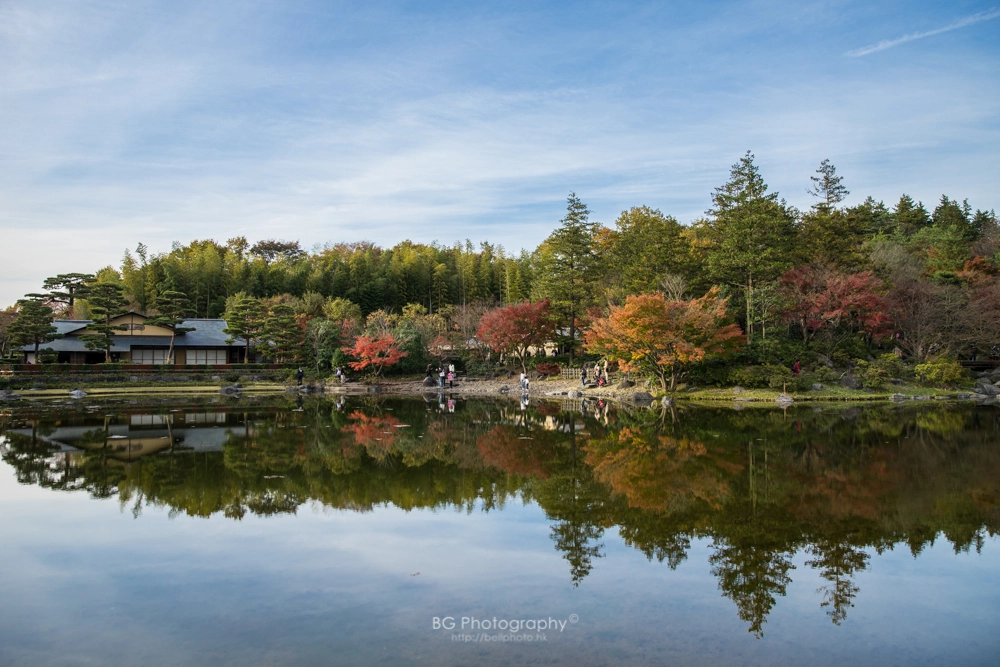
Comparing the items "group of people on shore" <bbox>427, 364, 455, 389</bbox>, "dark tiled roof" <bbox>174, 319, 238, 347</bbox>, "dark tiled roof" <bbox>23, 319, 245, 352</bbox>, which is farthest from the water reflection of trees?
"dark tiled roof" <bbox>174, 319, 238, 347</bbox>

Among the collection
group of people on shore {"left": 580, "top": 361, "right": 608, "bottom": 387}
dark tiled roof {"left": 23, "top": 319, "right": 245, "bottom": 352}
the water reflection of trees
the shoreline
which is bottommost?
the shoreline

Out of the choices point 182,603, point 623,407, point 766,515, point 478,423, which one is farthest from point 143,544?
point 623,407

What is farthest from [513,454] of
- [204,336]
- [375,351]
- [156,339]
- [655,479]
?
[156,339]

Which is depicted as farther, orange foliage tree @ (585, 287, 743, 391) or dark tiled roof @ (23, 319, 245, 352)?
dark tiled roof @ (23, 319, 245, 352)

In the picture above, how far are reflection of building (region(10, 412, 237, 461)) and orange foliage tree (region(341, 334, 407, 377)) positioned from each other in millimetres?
14143

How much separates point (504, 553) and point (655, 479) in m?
3.77

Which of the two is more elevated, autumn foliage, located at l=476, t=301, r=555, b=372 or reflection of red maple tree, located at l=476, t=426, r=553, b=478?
autumn foliage, located at l=476, t=301, r=555, b=372

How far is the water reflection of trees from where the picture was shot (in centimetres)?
661

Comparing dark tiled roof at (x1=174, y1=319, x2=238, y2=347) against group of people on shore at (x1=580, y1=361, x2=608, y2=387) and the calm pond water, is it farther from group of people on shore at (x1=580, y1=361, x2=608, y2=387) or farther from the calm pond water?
the calm pond water

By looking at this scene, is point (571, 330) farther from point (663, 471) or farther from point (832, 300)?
point (663, 471)

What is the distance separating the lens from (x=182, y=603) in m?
5.28

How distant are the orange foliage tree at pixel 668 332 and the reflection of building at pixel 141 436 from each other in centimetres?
1415

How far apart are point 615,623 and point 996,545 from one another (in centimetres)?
476

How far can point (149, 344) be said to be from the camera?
36625 mm
